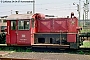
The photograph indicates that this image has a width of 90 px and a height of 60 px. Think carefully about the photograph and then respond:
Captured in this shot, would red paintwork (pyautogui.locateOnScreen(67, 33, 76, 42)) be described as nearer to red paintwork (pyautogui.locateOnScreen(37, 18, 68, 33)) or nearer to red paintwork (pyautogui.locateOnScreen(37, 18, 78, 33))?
red paintwork (pyautogui.locateOnScreen(37, 18, 78, 33))

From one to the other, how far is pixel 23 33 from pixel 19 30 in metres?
0.40

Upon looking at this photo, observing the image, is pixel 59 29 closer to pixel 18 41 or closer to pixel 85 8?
pixel 18 41

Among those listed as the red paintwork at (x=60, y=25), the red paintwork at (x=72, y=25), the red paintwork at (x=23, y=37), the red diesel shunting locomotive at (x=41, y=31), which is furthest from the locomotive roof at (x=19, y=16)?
the red paintwork at (x=72, y=25)

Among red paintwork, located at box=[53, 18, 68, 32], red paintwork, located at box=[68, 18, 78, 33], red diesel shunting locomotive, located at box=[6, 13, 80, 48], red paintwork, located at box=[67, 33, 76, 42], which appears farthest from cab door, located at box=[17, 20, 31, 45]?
red paintwork, located at box=[68, 18, 78, 33]

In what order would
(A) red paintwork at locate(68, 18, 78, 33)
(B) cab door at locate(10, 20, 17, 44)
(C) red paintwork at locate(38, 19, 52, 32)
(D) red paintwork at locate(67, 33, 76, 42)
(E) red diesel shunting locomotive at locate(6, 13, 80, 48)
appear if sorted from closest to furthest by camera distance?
(D) red paintwork at locate(67, 33, 76, 42)
(E) red diesel shunting locomotive at locate(6, 13, 80, 48)
(A) red paintwork at locate(68, 18, 78, 33)
(B) cab door at locate(10, 20, 17, 44)
(C) red paintwork at locate(38, 19, 52, 32)

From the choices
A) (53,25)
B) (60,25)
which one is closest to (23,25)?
(53,25)

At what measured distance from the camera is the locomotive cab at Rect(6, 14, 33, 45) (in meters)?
14.9

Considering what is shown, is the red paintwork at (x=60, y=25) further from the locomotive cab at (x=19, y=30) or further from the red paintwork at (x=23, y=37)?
the red paintwork at (x=23, y=37)

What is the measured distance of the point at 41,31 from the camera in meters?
15.9

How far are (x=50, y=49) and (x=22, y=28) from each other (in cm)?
268

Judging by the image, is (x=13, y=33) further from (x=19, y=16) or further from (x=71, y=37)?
(x=71, y=37)

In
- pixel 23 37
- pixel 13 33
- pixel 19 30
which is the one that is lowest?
pixel 23 37

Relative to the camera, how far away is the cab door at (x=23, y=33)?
14.9 metres

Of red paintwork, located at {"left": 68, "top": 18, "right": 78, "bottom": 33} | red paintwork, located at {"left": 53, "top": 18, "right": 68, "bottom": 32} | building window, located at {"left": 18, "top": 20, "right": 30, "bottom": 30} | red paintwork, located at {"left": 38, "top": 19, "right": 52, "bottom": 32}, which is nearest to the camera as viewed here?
building window, located at {"left": 18, "top": 20, "right": 30, "bottom": 30}
